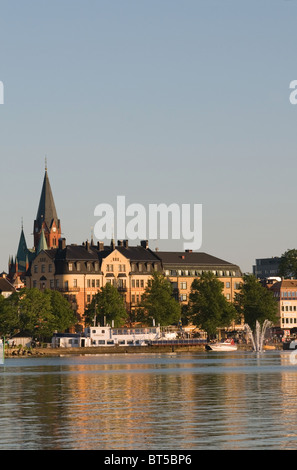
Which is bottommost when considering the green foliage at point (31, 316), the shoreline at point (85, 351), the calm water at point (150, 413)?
the calm water at point (150, 413)

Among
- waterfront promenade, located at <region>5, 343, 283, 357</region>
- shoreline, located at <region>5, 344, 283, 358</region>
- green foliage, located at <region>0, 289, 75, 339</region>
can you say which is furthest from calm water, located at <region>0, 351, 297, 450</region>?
green foliage, located at <region>0, 289, 75, 339</region>

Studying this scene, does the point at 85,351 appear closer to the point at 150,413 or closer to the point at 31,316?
the point at 31,316

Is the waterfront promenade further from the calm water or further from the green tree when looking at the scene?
the calm water

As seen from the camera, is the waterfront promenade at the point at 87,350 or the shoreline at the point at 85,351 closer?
the shoreline at the point at 85,351

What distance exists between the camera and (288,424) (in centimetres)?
5338

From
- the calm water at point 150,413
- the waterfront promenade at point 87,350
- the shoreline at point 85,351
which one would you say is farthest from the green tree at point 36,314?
the calm water at point 150,413

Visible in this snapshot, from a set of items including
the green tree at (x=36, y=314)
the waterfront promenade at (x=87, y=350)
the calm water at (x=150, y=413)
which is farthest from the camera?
the green tree at (x=36, y=314)

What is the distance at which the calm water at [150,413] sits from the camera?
158ft

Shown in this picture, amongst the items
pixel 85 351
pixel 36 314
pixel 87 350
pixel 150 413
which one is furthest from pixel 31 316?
pixel 150 413

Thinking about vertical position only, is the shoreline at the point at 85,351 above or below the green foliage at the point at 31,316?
below

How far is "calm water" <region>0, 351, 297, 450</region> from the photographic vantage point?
4828cm

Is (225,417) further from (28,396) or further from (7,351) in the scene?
(7,351)

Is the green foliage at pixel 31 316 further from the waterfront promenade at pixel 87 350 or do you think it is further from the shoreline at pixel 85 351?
the shoreline at pixel 85 351

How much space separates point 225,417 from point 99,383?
114ft
